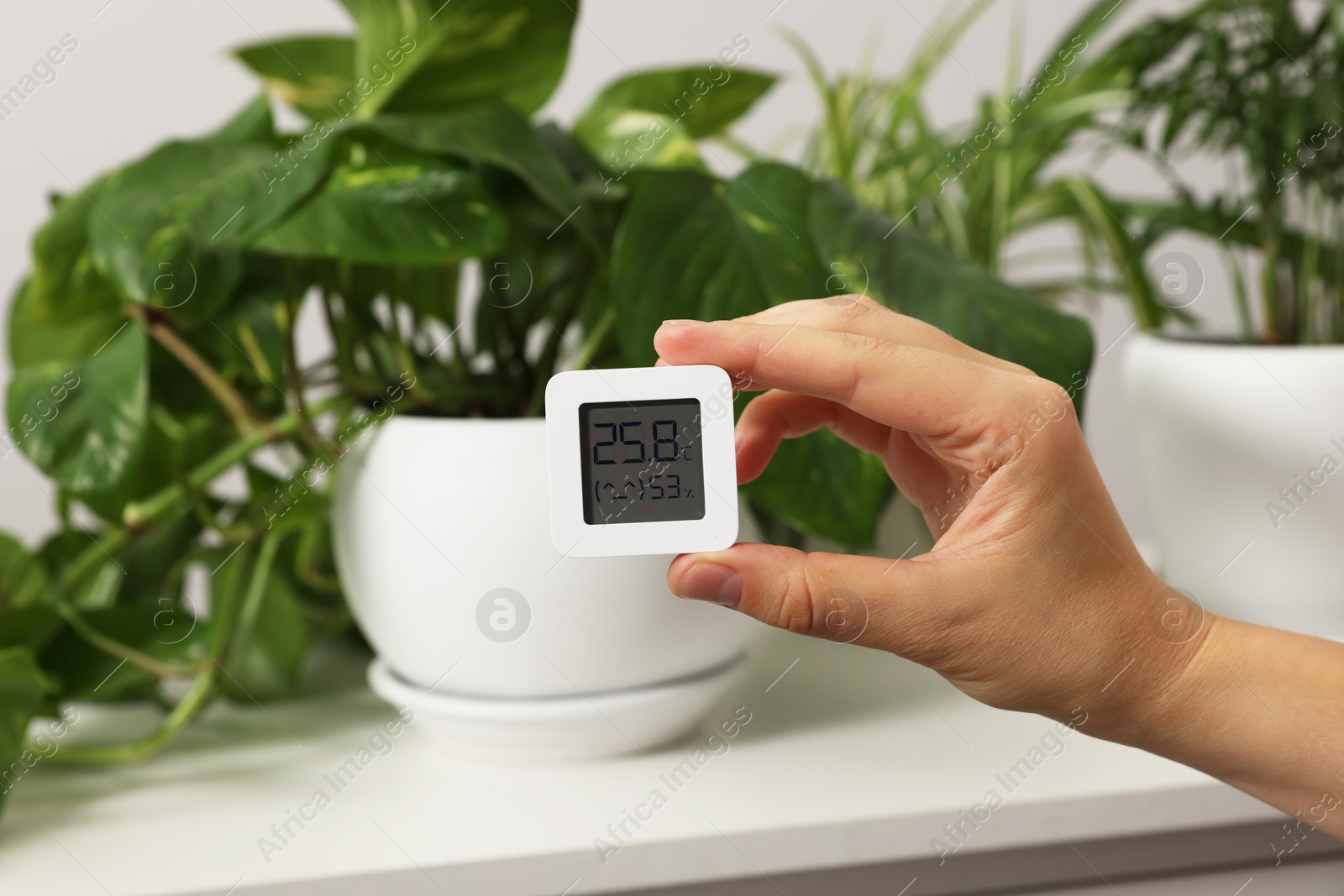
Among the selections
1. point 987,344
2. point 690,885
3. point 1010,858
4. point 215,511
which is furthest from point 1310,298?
point 215,511

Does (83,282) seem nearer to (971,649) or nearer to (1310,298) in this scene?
(971,649)

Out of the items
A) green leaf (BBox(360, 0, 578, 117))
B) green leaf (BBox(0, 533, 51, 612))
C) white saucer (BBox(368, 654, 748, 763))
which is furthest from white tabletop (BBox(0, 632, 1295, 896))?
green leaf (BBox(360, 0, 578, 117))

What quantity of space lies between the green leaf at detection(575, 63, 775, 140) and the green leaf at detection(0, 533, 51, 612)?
55 cm

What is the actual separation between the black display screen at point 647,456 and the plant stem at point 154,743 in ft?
1.26

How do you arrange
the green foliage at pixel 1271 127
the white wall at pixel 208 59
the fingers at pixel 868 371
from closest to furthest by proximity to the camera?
the fingers at pixel 868 371
the green foliage at pixel 1271 127
the white wall at pixel 208 59

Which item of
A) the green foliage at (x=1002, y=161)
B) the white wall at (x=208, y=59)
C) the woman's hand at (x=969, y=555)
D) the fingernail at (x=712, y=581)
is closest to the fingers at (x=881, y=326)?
the woman's hand at (x=969, y=555)

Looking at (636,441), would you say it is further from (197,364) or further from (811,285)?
(197,364)

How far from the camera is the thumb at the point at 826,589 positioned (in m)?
0.43

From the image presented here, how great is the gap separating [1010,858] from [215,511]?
2.28 ft

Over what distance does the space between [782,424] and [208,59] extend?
1015mm

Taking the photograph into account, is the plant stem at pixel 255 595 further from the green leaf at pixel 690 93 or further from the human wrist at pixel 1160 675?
the human wrist at pixel 1160 675

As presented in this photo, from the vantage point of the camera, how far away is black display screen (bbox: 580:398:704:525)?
45cm

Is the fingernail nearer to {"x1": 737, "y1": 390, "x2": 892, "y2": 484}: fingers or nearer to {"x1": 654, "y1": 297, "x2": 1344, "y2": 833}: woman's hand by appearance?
{"x1": 654, "y1": 297, "x2": 1344, "y2": 833}: woman's hand

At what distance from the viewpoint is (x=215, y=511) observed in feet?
2.93
